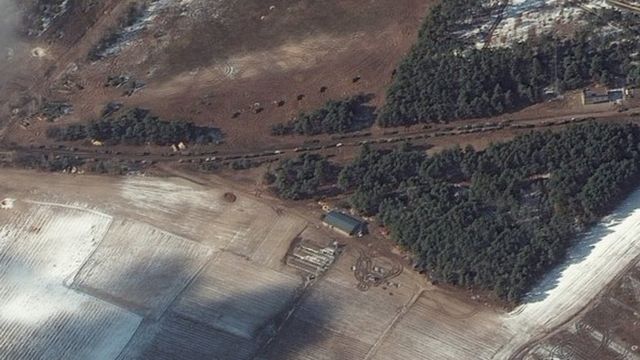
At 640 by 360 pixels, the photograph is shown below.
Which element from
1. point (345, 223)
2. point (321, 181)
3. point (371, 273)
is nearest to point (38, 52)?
point (321, 181)

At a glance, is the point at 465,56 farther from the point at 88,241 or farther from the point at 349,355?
the point at 88,241

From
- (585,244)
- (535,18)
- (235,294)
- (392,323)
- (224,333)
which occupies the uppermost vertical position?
(535,18)

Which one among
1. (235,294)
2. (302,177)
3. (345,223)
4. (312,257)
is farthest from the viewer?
(302,177)

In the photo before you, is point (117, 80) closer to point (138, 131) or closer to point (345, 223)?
point (138, 131)

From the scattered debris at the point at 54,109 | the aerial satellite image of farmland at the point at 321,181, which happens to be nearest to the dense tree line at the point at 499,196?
the aerial satellite image of farmland at the point at 321,181

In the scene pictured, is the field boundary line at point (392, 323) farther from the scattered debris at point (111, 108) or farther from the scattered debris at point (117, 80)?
the scattered debris at point (117, 80)

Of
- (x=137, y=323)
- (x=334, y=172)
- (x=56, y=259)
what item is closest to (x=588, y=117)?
(x=334, y=172)

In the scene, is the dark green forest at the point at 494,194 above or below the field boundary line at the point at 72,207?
above
